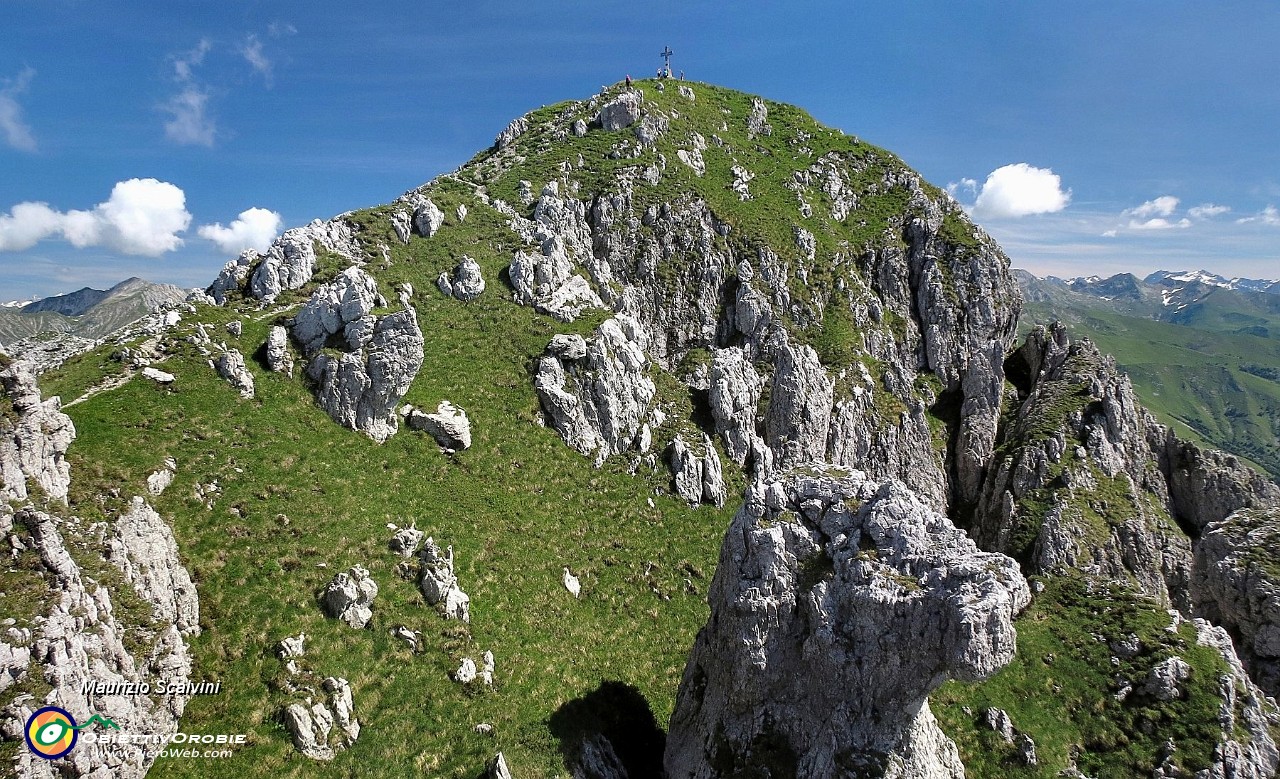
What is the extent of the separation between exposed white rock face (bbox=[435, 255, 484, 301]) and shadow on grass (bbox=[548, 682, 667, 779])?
3754cm

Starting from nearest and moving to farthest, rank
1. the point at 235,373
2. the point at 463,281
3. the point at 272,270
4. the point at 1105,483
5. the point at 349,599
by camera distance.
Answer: the point at 349,599, the point at 235,373, the point at 272,270, the point at 463,281, the point at 1105,483

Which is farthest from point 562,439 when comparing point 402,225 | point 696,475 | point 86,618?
point 402,225

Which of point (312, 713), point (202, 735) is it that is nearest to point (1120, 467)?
point (312, 713)

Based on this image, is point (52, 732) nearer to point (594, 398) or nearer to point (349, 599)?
point (349, 599)

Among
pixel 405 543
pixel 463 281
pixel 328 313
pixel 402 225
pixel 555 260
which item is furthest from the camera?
pixel 555 260

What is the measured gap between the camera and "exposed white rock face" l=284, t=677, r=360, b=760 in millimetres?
21422

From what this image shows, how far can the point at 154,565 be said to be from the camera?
22.8m

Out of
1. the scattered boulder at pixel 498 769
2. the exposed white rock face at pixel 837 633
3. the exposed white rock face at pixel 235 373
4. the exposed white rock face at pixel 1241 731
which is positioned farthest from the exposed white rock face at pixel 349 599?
the exposed white rock face at pixel 1241 731

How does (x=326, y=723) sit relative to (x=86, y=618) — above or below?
below

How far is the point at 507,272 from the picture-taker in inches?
2190

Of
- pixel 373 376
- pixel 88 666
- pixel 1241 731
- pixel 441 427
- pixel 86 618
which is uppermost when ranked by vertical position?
pixel 373 376

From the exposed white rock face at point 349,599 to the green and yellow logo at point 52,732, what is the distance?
30.0ft

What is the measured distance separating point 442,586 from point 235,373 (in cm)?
2068

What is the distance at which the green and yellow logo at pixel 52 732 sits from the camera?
15.9m
